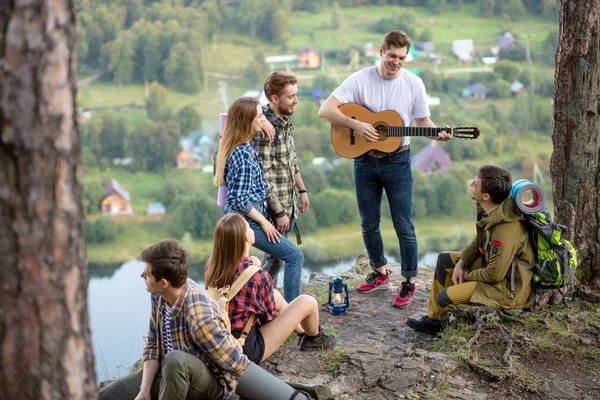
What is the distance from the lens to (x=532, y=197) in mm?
4027

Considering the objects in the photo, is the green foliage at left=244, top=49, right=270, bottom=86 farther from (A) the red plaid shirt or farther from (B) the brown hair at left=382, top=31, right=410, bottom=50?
(A) the red plaid shirt

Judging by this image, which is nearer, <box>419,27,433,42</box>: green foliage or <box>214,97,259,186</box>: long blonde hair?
<box>214,97,259,186</box>: long blonde hair

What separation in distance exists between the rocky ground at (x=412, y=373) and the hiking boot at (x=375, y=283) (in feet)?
2.79

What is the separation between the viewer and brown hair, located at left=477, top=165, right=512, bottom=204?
4.11m

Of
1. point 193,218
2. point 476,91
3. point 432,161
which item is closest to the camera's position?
point 193,218

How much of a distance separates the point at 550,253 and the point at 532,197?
1.12 ft

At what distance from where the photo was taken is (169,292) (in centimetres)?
294

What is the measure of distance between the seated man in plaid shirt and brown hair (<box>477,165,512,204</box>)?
1.76 metres

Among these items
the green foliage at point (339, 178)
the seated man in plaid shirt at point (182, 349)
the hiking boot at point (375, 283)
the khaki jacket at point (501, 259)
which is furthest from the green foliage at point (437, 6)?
the seated man in plaid shirt at point (182, 349)

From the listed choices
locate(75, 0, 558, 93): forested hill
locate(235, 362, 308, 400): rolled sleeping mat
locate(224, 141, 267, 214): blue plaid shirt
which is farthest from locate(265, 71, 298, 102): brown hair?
locate(75, 0, 558, 93): forested hill

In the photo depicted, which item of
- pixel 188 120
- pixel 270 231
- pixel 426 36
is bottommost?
pixel 188 120

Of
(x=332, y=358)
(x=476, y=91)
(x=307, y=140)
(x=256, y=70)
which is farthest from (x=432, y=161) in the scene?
(x=332, y=358)

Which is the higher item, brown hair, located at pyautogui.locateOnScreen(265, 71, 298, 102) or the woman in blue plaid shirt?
brown hair, located at pyautogui.locateOnScreen(265, 71, 298, 102)

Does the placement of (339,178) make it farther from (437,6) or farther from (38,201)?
(38,201)
